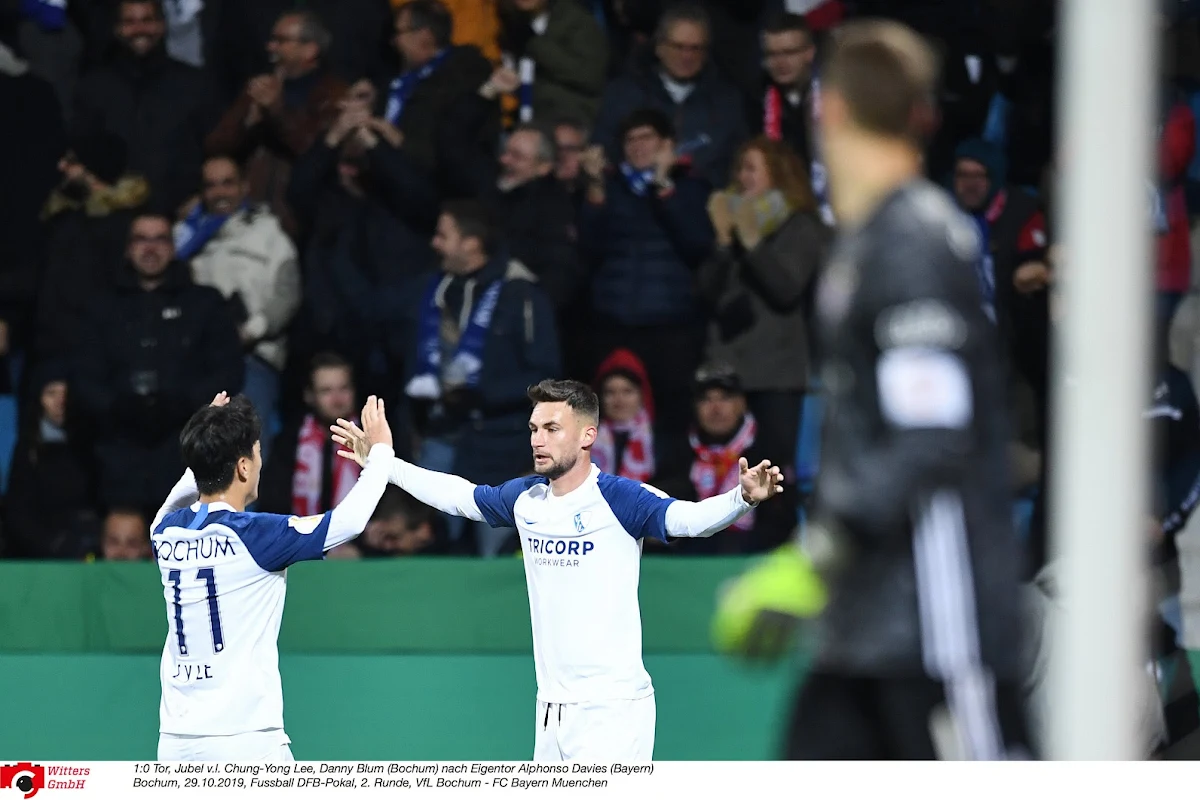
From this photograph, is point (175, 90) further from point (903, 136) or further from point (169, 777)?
point (903, 136)

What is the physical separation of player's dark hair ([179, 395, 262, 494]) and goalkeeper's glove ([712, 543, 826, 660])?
6.68 feet

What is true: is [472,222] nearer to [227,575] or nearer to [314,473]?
[314,473]

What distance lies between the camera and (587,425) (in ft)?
17.4

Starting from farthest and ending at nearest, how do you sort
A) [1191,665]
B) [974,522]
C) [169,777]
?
1. [1191,665]
2. [169,777]
3. [974,522]

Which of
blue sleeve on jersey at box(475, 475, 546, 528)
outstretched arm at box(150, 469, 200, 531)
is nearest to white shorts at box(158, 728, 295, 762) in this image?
outstretched arm at box(150, 469, 200, 531)

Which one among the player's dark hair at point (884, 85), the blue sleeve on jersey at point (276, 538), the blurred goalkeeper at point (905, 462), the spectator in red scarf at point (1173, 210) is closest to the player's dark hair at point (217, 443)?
the blue sleeve on jersey at point (276, 538)

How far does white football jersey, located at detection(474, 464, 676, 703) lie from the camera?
5207mm

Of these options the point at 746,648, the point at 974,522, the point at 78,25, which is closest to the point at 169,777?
the point at 746,648

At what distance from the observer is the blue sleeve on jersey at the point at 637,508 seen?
5219mm

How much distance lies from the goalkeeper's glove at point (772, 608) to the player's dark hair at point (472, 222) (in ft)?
14.9

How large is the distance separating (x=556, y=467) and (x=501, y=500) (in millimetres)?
289

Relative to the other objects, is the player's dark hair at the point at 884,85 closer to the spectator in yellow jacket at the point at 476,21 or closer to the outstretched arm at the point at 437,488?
the outstretched arm at the point at 437,488

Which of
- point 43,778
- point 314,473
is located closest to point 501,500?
point 43,778

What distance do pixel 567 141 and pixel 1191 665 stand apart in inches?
135
